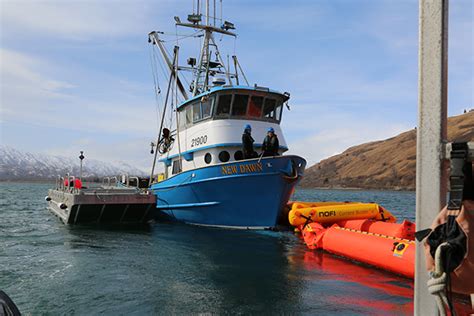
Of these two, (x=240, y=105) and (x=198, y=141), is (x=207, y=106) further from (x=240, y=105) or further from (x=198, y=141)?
(x=198, y=141)

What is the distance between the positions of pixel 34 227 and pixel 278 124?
1084 cm

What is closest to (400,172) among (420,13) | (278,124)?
(278,124)

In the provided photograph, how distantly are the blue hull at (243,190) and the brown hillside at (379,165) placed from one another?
3726 inches

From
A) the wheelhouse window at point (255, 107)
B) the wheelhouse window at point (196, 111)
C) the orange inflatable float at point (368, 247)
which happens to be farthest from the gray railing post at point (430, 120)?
the wheelhouse window at point (196, 111)

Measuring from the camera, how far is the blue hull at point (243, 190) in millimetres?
13750

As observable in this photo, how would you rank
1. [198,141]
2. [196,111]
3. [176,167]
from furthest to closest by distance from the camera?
[176,167], [196,111], [198,141]

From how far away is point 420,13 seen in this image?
2211 mm

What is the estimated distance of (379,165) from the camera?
126 metres

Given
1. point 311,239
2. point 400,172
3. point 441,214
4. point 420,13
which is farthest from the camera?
point 400,172

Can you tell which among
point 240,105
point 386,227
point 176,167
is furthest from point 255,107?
point 386,227

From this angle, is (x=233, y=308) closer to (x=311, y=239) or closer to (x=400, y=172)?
(x=311, y=239)

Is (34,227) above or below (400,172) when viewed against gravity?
below

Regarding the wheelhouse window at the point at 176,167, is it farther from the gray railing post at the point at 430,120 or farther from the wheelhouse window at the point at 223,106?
the gray railing post at the point at 430,120

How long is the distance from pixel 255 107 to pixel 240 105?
65 centimetres
